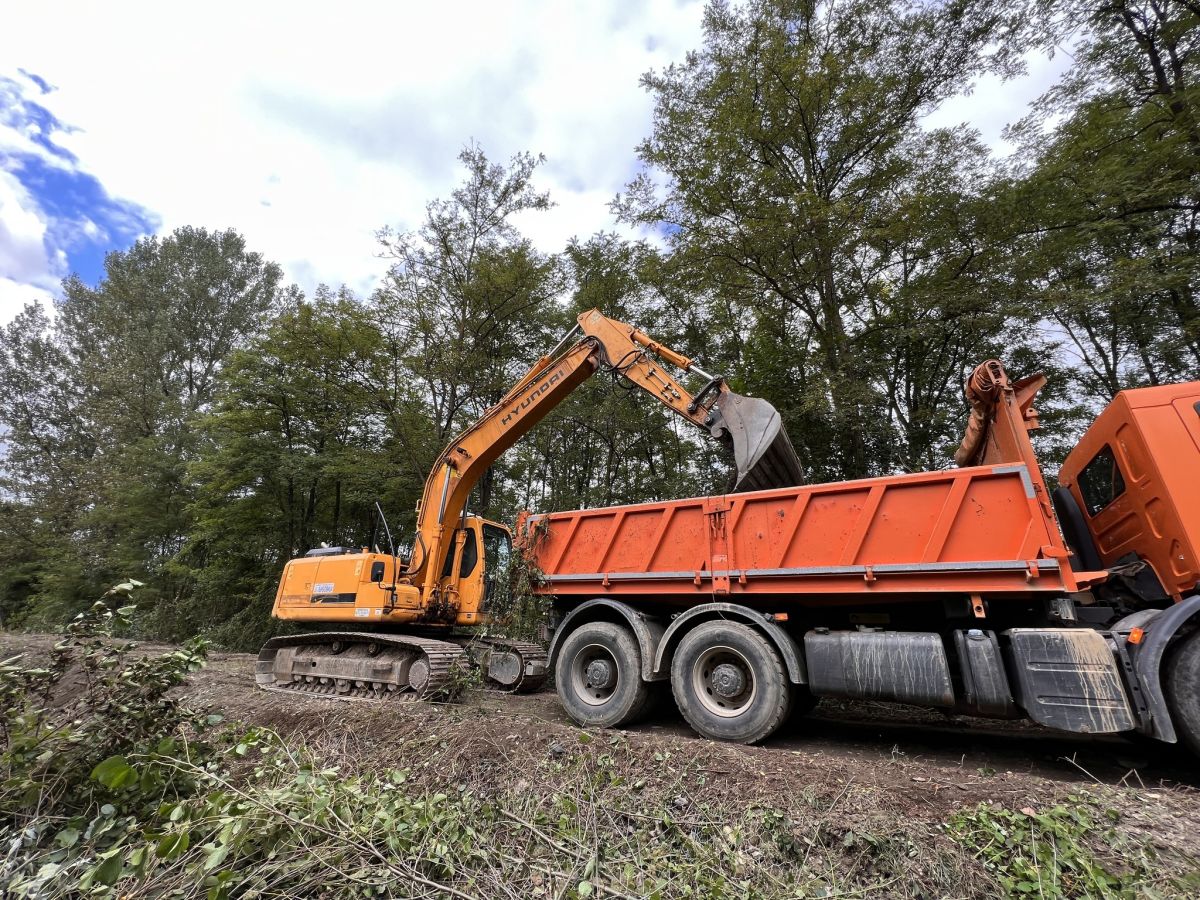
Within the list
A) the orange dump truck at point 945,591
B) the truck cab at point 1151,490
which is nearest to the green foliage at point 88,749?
the orange dump truck at point 945,591

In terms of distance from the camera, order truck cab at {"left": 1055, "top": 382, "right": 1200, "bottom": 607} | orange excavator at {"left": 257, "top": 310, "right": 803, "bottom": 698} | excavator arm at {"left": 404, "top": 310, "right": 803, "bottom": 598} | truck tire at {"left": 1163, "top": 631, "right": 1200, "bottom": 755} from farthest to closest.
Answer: orange excavator at {"left": 257, "top": 310, "right": 803, "bottom": 698} → excavator arm at {"left": 404, "top": 310, "right": 803, "bottom": 598} → truck cab at {"left": 1055, "top": 382, "right": 1200, "bottom": 607} → truck tire at {"left": 1163, "top": 631, "right": 1200, "bottom": 755}

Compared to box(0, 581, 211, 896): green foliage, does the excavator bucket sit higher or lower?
higher

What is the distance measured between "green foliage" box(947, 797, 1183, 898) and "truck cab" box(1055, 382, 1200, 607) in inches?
86.1

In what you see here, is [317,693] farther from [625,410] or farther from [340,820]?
[625,410]

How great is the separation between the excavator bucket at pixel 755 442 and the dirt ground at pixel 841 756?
260 centimetres

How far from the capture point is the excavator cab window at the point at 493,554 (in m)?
8.48

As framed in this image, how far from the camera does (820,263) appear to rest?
11.3 metres

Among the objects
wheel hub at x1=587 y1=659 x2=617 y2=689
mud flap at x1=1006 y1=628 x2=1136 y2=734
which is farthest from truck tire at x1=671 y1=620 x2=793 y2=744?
mud flap at x1=1006 y1=628 x2=1136 y2=734

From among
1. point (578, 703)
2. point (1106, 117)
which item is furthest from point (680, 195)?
point (578, 703)

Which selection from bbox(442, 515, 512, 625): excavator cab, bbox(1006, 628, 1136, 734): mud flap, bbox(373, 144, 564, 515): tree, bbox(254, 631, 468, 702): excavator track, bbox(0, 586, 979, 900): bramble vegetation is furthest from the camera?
bbox(373, 144, 564, 515): tree

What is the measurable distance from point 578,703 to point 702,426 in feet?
11.4

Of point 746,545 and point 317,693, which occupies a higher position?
point 746,545

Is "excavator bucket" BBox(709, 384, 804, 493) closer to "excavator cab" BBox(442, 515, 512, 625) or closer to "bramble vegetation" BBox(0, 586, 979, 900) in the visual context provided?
"bramble vegetation" BBox(0, 586, 979, 900)

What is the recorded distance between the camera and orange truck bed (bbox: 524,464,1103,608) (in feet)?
13.9
